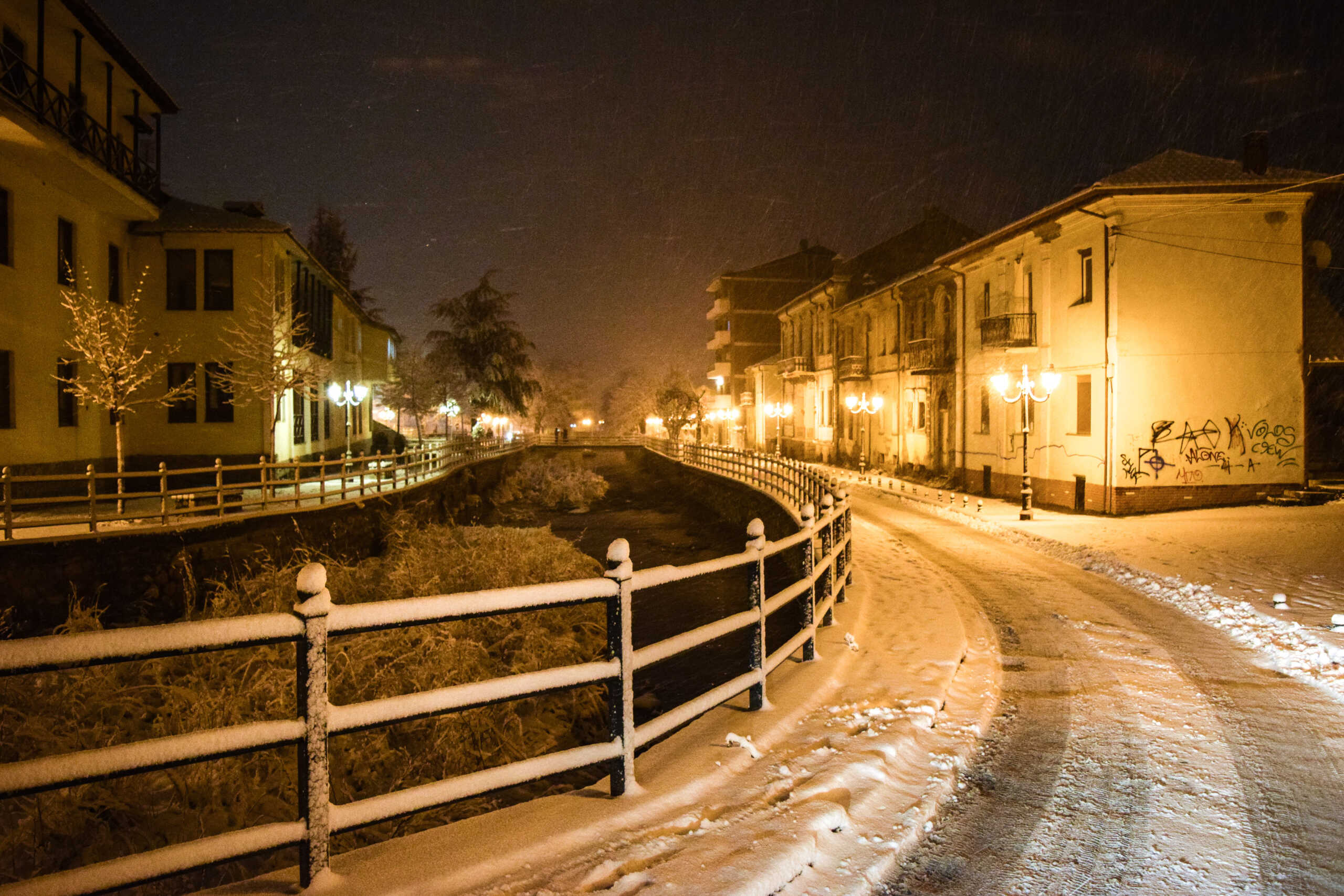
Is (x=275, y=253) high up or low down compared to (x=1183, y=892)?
up

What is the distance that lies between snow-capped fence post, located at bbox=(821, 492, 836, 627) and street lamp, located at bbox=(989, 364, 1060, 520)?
11121mm

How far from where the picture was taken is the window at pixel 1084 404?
1930 cm

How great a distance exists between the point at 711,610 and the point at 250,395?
56.8 feet

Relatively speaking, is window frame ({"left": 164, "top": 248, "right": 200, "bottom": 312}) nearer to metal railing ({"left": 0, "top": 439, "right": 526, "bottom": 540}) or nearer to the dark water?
metal railing ({"left": 0, "top": 439, "right": 526, "bottom": 540})

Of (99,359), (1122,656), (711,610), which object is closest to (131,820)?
(1122,656)

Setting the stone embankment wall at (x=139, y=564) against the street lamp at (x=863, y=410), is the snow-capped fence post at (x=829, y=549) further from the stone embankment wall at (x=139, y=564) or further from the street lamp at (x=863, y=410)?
the street lamp at (x=863, y=410)

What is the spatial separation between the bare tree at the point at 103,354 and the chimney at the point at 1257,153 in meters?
27.1

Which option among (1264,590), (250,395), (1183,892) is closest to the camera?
(1183,892)

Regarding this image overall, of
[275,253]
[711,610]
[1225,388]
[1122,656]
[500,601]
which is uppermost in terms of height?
[275,253]

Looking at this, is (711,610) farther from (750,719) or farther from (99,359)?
(99,359)

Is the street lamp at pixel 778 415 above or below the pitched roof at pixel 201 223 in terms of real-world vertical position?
below

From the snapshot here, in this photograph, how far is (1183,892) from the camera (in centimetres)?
314

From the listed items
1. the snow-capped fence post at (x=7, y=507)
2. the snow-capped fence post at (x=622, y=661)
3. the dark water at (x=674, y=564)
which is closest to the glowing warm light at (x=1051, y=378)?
the dark water at (x=674, y=564)

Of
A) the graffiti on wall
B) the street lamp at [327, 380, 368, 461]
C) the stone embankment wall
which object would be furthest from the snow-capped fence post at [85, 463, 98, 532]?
the graffiti on wall
